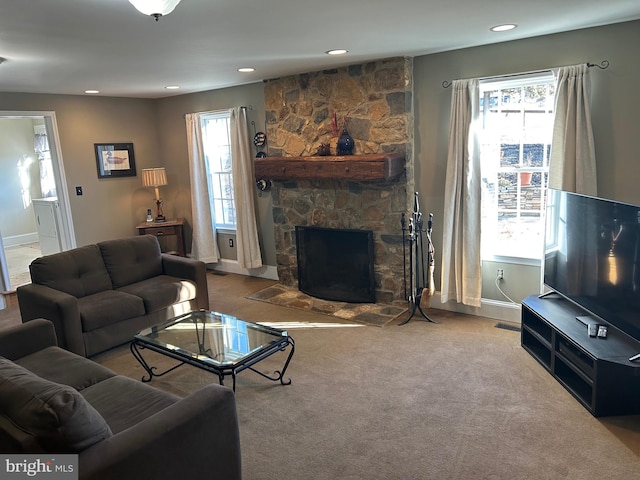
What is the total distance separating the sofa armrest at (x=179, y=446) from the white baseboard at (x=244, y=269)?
3772 mm

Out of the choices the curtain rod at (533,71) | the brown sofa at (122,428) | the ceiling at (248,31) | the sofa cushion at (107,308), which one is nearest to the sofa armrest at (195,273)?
the sofa cushion at (107,308)

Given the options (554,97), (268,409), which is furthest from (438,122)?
(268,409)

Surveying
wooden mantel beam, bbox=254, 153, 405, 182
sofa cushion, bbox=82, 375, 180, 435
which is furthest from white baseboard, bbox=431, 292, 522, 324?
sofa cushion, bbox=82, 375, 180, 435

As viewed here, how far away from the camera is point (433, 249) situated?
4.26 meters

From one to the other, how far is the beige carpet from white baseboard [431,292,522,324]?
1.44ft

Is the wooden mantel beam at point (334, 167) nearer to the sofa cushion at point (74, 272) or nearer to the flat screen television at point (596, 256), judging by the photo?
the flat screen television at point (596, 256)

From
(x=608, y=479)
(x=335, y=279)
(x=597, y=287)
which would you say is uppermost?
(x=597, y=287)

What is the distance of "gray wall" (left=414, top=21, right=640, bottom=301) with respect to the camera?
Result: 130 inches

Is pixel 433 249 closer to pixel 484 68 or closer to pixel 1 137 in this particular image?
pixel 484 68

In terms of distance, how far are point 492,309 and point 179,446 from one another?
317 centimetres

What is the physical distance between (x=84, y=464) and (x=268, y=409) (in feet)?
4.60

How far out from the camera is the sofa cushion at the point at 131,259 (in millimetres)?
4297

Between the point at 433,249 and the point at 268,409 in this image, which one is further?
the point at 433,249

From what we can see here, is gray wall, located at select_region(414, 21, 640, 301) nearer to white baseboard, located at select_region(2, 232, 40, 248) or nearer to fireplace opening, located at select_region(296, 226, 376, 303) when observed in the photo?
fireplace opening, located at select_region(296, 226, 376, 303)
